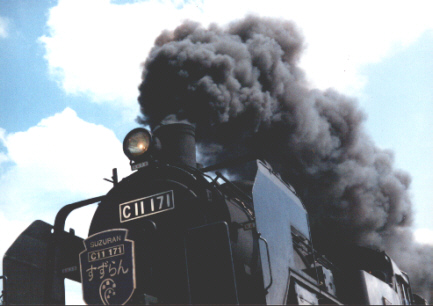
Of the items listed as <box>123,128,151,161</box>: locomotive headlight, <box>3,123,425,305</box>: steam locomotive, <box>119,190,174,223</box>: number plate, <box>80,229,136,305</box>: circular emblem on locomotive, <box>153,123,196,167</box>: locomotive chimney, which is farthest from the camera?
<box>153,123,196,167</box>: locomotive chimney

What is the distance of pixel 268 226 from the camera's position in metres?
4.29

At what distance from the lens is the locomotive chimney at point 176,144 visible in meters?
5.30

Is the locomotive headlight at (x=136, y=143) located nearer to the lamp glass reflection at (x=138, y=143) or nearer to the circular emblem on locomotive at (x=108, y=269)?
the lamp glass reflection at (x=138, y=143)

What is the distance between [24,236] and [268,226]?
8.22 ft

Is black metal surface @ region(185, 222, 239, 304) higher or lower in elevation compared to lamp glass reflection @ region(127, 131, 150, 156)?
lower

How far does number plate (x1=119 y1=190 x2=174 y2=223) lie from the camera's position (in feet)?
15.2

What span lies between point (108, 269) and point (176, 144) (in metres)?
1.70

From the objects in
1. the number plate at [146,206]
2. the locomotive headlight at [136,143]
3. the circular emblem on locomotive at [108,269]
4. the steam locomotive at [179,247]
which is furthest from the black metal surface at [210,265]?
the locomotive headlight at [136,143]

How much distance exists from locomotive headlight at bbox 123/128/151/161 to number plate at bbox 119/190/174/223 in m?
0.53

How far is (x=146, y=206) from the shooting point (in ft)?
15.5

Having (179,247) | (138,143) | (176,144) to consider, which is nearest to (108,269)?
(179,247)

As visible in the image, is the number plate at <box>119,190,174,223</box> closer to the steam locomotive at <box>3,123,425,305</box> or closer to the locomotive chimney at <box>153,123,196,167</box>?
the steam locomotive at <box>3,123,425,305</box>

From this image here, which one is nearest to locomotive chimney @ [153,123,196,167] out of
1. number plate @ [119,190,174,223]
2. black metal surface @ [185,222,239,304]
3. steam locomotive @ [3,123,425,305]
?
steam locomotive @ [3,123,425,305]

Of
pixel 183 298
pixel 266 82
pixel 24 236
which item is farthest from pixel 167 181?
pixel 266 82
